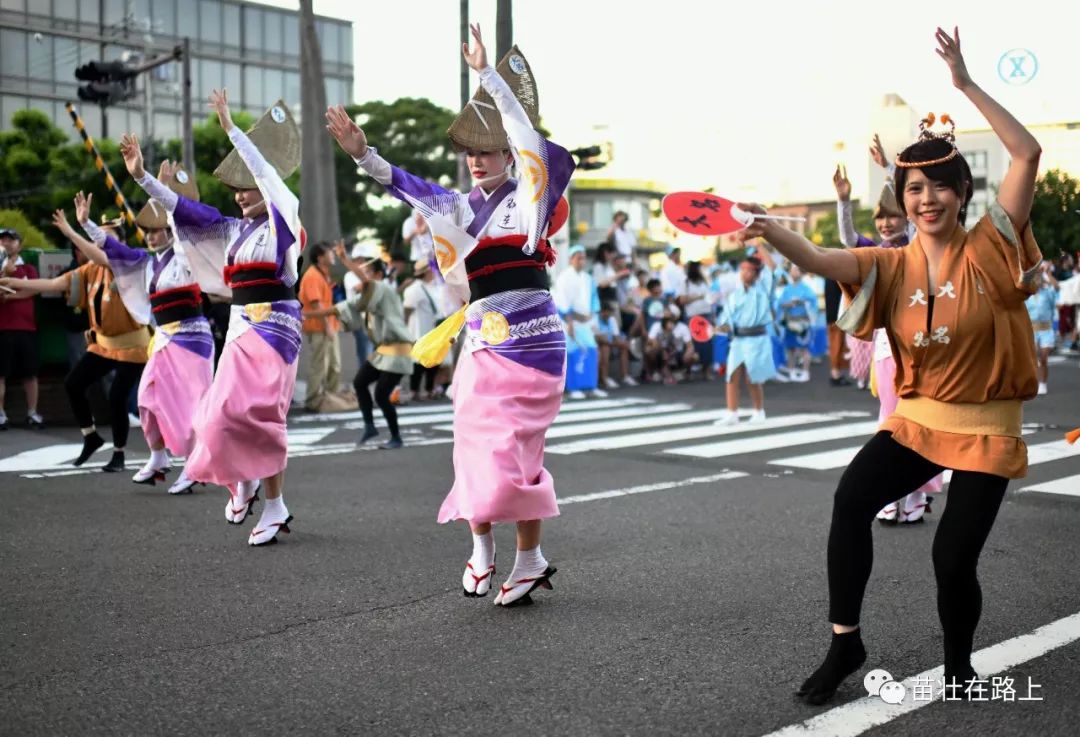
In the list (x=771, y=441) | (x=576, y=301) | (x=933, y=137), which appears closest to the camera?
(x=933, y=137)

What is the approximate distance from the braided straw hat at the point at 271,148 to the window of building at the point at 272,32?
5033cm

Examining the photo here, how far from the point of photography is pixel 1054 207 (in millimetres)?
8625

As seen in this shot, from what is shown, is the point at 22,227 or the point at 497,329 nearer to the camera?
the point at 497,329

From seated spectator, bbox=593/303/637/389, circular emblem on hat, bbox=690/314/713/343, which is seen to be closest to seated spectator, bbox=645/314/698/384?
seated spectator, bbox=593/303/637/389

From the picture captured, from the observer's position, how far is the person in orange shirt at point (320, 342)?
13438 millimetres

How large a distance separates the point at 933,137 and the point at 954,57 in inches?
17.3

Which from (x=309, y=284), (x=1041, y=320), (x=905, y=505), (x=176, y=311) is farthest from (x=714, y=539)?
(x=1041, y=320)

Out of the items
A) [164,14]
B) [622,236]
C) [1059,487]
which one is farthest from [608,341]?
[164,14]

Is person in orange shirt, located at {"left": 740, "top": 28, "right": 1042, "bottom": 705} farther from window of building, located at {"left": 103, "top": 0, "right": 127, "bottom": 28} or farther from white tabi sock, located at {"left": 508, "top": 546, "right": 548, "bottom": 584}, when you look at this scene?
window of building, located at {"left": 103, "top": 0, "right": 127, "bottom": 28}

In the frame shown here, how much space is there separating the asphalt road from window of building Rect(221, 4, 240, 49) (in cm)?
4740

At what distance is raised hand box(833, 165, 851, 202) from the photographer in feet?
16.9

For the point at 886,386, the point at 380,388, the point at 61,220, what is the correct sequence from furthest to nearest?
1. the point at 380,388
2. the point at 61,220
3. the point at 886,386

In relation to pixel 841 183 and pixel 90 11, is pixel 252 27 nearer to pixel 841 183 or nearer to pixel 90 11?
pixel 90 11

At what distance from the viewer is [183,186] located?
7.55m
